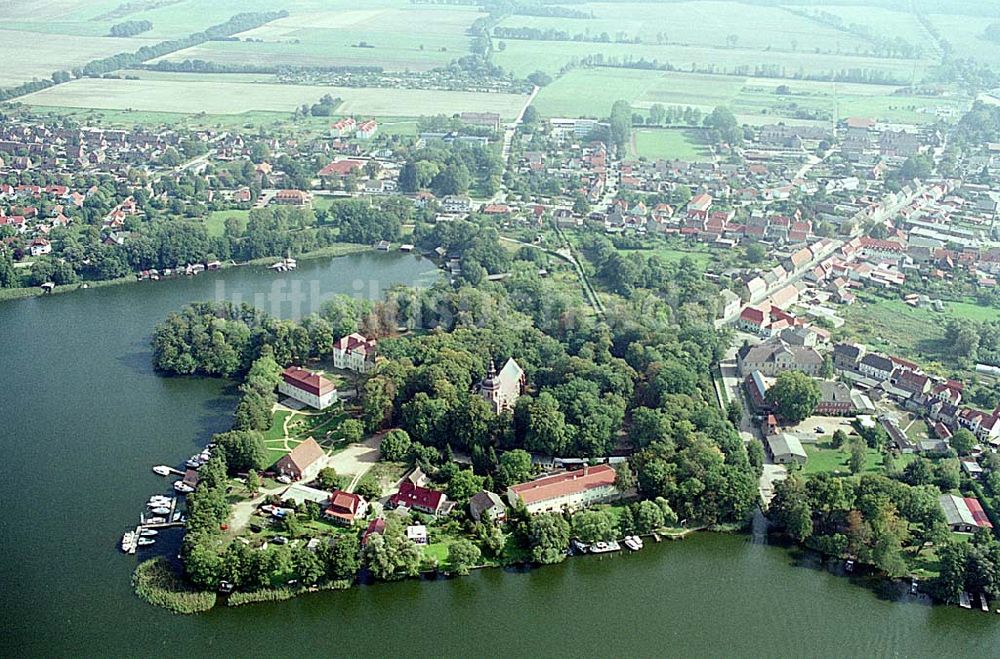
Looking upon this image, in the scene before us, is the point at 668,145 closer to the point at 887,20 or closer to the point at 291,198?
the point at 291,198

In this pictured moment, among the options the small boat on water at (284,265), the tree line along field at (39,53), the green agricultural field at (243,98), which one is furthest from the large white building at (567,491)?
the tree line along field at (39,53)

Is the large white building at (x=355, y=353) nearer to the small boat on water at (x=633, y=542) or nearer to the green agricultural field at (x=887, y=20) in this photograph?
the small boat on water at (x=633, y=542)

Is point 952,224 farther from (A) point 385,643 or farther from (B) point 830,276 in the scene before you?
(A) point 385,643

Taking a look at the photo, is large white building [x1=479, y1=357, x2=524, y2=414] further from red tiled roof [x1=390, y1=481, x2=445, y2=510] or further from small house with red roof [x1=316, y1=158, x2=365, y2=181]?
small house with red roof [x1=316, y1=158, x2=365, y2=181]

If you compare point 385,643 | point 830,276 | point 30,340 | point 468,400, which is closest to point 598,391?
point 468,400

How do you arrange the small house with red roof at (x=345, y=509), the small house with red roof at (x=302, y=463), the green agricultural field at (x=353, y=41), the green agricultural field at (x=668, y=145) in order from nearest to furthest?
the small house with red roof at (x=345, y=509) < the small house with red roof at (x=302, y=463) < the green agricultural field at (x=668, y=145) < the green agricultural field at (x=353, y=41)

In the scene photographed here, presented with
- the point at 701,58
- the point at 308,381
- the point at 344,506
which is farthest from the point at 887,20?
the point at 344,506
